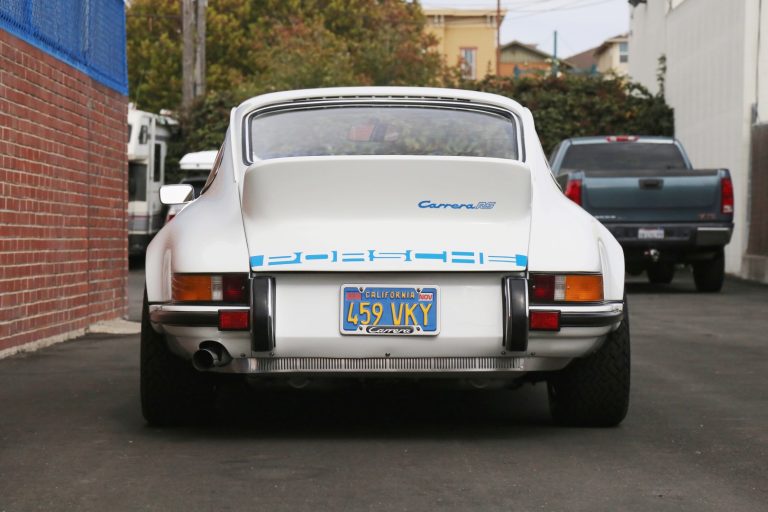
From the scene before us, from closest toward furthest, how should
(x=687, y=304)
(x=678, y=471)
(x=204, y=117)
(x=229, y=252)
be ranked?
(x=678, y=471), (x=229, y=252), (x=687, y=304), (x=204, y=117)

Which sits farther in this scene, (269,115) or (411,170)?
(269,115)

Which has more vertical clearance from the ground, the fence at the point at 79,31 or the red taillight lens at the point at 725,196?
the fence at the point at 79,31

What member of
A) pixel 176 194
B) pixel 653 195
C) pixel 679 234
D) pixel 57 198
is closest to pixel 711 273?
pixel 679 234

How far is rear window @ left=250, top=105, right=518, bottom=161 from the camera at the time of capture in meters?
6.55

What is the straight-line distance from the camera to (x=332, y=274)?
5750mm

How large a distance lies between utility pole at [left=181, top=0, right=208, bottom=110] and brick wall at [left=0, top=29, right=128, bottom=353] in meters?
17.6

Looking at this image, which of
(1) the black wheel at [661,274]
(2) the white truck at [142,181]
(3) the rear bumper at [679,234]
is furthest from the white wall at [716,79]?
(2) the white truck at [142,181]

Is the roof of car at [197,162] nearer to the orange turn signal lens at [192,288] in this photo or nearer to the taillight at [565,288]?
the orange turn signal lens at [192,288]

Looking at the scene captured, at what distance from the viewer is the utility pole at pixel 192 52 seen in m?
30.4

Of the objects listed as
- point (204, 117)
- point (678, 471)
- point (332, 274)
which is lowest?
point (678, 471)

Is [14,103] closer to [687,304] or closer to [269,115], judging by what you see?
[269,115]

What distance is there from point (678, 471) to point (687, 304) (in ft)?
34.0

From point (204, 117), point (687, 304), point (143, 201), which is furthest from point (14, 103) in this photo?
point (204, 117)

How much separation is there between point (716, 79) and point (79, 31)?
47.8 feet
